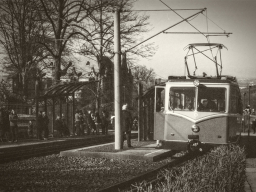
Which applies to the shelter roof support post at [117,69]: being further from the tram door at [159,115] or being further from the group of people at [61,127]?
the group of people at [61,127]

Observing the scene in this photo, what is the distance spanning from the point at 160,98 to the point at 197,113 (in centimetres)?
169

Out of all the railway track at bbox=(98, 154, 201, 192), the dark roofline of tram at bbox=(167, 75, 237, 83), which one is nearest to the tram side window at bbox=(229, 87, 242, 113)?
the dark roofline of tram at bbox=(167, 75, 237, 83)

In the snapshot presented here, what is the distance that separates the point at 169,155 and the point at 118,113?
2611mm

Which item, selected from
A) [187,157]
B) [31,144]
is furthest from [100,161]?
[31,144]

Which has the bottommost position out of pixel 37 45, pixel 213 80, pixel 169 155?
pixel 169 155

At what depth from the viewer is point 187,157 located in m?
18.3

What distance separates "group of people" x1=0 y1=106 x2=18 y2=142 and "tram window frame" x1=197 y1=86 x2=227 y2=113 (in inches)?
378

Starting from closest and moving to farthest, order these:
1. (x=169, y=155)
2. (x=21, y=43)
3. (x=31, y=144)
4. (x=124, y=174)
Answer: (x=124, y=174) → (x=169, y=155) → (x=31, y=144) → (x=21, y=43)

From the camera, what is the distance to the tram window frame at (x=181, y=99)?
715 inches

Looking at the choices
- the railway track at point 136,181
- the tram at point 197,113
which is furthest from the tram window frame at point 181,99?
the railway track at point 136,181

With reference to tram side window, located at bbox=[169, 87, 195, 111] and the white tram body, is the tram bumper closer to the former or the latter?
the white tram body

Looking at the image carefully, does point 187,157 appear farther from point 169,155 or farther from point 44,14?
point 44,14

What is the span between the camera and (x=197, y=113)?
59.1ft

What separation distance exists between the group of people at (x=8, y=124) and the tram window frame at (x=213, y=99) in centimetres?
960
